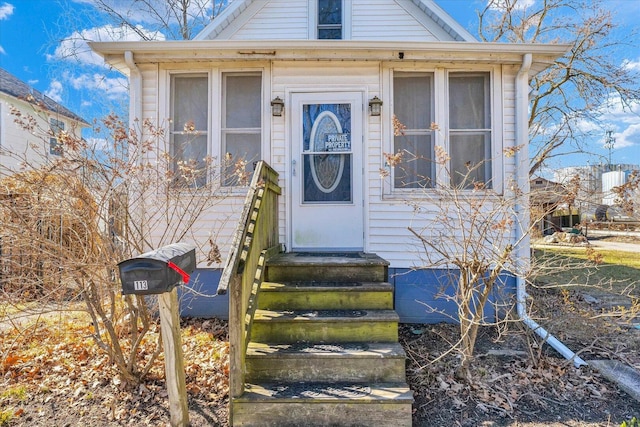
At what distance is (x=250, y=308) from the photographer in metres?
3.10

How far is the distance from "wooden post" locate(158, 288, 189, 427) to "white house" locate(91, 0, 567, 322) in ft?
7.53

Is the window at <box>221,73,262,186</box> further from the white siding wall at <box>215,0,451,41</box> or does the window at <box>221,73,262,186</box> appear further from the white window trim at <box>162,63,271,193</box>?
the white siding wall at <box>215,0,451,41</box>

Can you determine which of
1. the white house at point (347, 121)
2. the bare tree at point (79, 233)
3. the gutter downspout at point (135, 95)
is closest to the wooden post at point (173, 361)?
the bare tree at point (79, 233)

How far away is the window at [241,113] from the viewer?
5.03 metres

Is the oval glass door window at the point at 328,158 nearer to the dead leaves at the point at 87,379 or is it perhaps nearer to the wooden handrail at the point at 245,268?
the wooden handrail at the point at 245,268

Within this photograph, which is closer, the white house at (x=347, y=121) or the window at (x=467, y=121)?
the white house at (x=347, y=121)

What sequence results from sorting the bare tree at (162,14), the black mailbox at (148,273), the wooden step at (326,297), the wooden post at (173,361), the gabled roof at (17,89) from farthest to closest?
the gabled roof at (17,89) → the bare tree at (162,14) → the wooden step at (326,297) → the wooden post at (173,361) → the black mailbox at (148,273)

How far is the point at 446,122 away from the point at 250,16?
4169 millimetres

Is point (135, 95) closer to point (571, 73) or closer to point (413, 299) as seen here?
point (413, 299)

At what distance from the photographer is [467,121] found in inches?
195

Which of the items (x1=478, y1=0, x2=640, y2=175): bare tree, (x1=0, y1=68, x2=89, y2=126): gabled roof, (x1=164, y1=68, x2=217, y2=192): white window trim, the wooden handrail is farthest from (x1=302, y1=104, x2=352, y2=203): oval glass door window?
(x1=0, y1=68, x2=89, y2=126): gabled roof

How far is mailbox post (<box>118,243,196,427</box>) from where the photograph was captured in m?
2.24

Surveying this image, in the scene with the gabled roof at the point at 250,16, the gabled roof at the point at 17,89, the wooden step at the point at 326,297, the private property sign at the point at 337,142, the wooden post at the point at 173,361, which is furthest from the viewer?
A: the gabled roof at the point at 17,89

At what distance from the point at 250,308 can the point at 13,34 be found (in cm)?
1681
